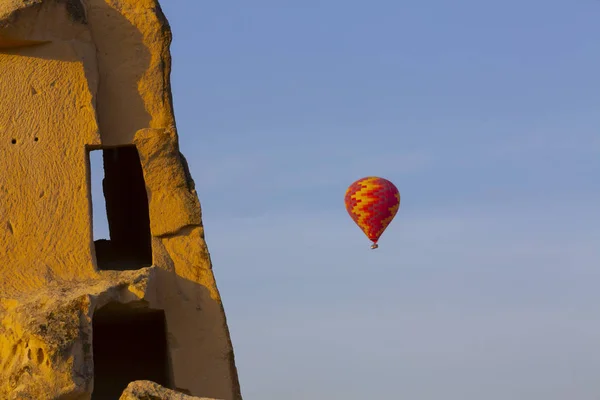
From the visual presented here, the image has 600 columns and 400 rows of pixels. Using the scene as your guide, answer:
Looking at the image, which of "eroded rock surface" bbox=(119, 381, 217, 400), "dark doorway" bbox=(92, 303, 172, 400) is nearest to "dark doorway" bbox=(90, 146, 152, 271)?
"dark doorway" bbox=(92, 303, 172, 400)

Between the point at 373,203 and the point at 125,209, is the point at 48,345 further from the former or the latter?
the point at 373,203

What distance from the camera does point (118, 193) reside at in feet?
68.4

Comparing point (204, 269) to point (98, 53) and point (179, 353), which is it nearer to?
point (179, 353)

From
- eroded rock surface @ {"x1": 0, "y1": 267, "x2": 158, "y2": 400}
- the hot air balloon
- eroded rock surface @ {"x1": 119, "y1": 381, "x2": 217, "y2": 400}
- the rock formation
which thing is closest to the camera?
eroded rock surface @ {"x1": 119, "y1": 381, "x2": 217, "y2": 400}

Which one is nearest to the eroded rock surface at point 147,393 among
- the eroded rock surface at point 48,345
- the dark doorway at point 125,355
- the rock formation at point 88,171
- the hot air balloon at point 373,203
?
the eroded rock surface at point 48,345

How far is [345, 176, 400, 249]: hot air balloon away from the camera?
2570 centimetres

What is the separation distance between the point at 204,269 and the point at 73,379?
2724 mm

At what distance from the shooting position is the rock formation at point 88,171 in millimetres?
17141

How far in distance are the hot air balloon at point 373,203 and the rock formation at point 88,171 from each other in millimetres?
7935

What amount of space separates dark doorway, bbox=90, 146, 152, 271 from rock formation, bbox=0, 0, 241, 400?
1404mm

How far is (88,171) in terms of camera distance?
17562 mm

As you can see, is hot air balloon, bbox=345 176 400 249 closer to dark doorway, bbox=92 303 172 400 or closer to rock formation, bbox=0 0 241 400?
dark doorway, bbox=92 303 172 400

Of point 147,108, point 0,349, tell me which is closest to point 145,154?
point 147,108

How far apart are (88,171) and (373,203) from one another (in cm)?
893
